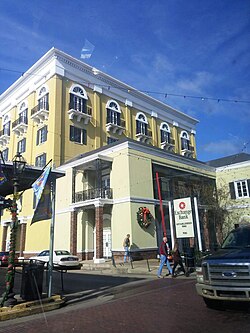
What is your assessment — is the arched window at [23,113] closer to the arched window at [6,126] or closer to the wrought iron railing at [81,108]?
the arched window at [6,126]

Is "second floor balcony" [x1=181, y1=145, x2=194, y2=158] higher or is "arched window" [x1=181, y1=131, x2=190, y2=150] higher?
"arched window" [x1=181, y1=131, x2=190, y2=150]

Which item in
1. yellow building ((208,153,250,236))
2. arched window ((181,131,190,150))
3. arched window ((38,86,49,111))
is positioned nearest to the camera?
yellow building ((208,153,250,236))

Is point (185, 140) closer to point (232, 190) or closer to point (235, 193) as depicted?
point (232, 190)

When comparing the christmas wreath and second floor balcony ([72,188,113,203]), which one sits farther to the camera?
second floor balcony ([72,188,113,203])

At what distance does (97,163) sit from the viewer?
2489 centimetres

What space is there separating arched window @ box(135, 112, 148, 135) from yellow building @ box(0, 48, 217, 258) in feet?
0.45

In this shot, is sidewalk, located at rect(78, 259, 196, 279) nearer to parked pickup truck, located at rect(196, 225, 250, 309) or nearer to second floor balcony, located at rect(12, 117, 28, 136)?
parked pickup truck, located at rect(196, 225, 250, 309)

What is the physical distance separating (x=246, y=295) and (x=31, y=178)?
7974mm

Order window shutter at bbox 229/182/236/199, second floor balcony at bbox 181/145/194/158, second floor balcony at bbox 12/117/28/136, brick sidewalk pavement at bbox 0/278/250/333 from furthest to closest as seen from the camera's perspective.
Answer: second floor balcony at bbox 181/145/194/158, second floor balcony at bbox 12/117/28/136, window shutter at bbox 229/182/236/199, brick sidewalk pavement at bbox 0/278/250/333

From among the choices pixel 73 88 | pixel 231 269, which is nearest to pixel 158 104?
pixel 73 88

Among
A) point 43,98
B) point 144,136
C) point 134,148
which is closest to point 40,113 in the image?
point 43,98

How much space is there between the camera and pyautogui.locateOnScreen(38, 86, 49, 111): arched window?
1352 inches

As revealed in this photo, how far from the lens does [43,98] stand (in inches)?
1389

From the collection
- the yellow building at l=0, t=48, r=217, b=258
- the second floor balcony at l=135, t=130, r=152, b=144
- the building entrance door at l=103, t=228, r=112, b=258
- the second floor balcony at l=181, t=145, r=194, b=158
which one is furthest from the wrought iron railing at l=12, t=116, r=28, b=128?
the second floor balcony at l=181, t=145, r=194, b=158
